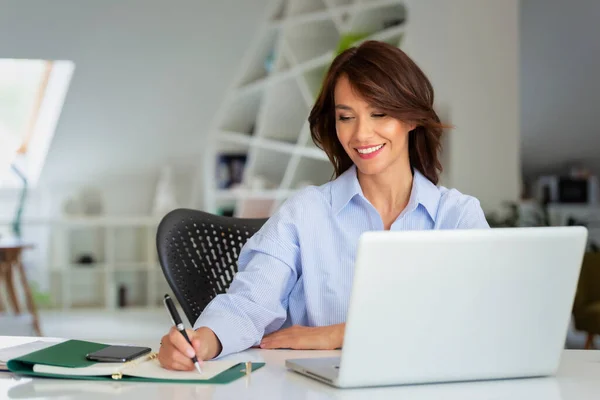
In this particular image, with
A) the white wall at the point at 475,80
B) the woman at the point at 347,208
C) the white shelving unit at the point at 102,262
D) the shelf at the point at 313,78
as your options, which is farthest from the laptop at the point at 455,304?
the white shelving unit at the point at 102,262

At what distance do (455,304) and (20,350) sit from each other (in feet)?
2.54

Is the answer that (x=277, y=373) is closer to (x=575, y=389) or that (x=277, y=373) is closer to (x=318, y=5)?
(x=575, y=389)

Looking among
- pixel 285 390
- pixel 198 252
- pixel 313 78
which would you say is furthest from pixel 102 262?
pixel 285 390

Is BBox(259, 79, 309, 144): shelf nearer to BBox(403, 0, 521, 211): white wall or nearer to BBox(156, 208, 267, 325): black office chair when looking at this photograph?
BBox(403, 0, 521, 211): white wall

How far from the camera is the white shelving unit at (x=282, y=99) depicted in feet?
19.3

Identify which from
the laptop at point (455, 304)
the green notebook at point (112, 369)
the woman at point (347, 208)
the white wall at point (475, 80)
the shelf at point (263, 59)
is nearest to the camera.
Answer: the laptop at point (455, 304)

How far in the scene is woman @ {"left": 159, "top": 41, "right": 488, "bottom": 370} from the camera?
1.82 metres

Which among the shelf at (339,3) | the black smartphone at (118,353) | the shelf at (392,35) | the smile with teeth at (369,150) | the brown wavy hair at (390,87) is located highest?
the shelf at (339,3)

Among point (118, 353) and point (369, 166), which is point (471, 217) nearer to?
point (369, 166)

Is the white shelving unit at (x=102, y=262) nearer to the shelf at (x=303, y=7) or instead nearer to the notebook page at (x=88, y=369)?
the shelf at (x=303, y=7)

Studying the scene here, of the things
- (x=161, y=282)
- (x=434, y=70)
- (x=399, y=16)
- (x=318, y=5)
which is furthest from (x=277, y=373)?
(x=161, y=282)

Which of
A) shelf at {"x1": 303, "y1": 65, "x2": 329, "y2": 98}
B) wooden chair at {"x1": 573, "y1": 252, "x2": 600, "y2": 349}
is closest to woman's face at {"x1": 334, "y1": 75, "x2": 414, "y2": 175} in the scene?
wooden chair at {"x1": 573, "y1": 252, "x2": 600, "y2": 349}

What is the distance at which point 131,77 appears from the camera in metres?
6.79

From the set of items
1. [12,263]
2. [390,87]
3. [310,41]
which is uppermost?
[310,41]
